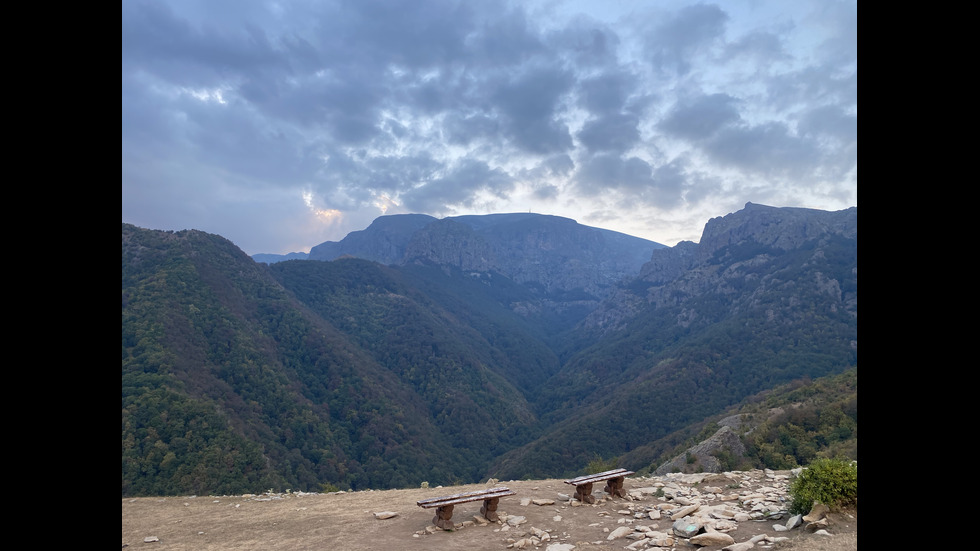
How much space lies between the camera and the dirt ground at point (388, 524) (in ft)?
20.9

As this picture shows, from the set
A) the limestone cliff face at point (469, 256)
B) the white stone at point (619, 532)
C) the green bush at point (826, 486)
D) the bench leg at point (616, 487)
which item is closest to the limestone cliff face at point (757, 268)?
the limestone cliff face at point (469, 256)

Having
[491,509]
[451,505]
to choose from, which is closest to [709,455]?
[491,509]

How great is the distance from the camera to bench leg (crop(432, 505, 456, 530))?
24.2 feet

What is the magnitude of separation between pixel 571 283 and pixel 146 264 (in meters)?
142

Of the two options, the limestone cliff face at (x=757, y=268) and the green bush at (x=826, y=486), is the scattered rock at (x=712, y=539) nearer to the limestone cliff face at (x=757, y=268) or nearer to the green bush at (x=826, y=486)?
the green bush at (x=826, y=486)

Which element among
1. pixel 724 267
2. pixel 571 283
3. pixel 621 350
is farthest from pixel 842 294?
pixel 571 283

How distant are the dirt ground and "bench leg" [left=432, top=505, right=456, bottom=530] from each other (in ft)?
0.49

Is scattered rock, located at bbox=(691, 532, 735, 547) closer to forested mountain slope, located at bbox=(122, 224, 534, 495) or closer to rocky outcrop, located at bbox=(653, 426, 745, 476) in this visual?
rocky outcrop, located at bbox=(653, 426, 745, 476)

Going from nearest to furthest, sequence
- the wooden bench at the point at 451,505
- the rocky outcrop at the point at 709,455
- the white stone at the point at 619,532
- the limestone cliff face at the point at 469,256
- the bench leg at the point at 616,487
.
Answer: the white stone at the point at 619,532
the wooden bench at the point at 451,505
the bench leg at the point at 616,487
the rocky outcrop at the point at 709,455
the limestone cliff face at the point at 469,256

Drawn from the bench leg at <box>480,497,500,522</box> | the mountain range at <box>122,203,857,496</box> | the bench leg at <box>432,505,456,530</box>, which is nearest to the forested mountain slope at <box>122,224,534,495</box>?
the mountain range at <box>122,203,857,496</box>

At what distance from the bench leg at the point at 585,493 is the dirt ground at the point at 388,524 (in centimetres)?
24

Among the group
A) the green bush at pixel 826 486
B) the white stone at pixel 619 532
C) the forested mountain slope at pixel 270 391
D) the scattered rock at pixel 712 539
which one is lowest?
the forested mountain slope at pixel 270 391

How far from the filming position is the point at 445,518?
7.47 metres
